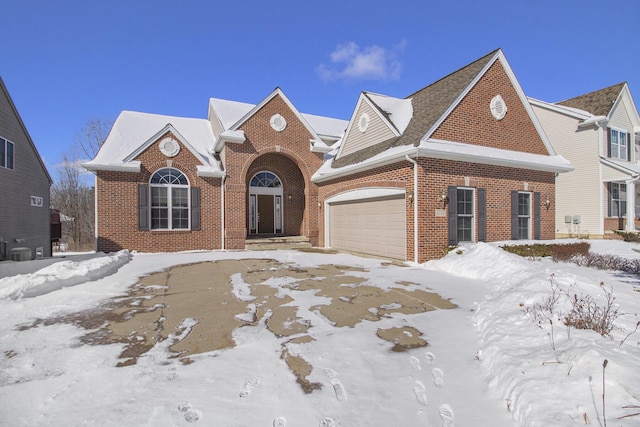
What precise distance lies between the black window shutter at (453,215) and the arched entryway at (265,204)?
31.8 ft

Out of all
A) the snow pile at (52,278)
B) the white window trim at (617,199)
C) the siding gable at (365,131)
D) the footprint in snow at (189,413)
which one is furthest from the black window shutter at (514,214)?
the snow pile at (52,278)

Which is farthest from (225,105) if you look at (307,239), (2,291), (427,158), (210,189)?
(2,291)

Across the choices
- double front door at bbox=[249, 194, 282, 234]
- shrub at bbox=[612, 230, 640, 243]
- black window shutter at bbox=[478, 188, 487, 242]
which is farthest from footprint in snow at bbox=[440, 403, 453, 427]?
shrub at bbox=[612, 230, 640, 243]

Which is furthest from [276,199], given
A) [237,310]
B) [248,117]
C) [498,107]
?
[237,310]

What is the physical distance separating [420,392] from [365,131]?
12515 mm

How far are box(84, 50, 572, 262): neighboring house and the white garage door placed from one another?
2.4 inches

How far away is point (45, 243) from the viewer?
14.8 m

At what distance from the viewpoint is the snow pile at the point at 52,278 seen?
6.38 metres

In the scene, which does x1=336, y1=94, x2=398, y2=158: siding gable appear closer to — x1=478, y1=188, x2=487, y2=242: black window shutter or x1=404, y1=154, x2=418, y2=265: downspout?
x1=404, y1=154, x2=418, y2=265: downspout

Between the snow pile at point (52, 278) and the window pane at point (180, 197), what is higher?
the window pane at point (180, 197)

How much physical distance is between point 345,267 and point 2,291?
308 inches

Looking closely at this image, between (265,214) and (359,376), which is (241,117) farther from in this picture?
(359,376)

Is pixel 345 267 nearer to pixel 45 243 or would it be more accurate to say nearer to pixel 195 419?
pixel 195 419

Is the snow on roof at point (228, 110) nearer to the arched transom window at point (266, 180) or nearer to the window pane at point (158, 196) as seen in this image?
the arched transom window at point (266, 180)
